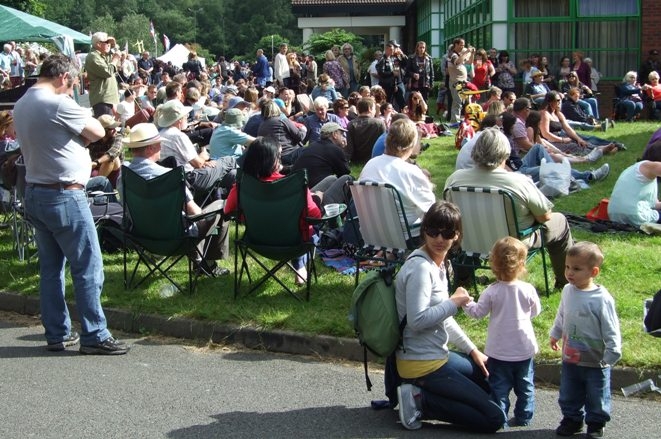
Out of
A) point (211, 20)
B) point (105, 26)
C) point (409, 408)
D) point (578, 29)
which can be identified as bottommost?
point (409, 408)

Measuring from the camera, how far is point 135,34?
102438 mm

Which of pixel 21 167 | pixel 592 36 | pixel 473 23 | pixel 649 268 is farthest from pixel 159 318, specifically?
pixel 473 23

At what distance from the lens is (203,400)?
5.95 m

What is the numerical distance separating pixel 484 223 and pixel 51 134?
129 inches

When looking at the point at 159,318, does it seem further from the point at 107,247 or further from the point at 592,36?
the point at 592,36

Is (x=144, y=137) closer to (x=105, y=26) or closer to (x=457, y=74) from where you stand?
(x=457, y=74)

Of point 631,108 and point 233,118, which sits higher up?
point 233,118

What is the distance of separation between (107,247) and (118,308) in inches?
77.3

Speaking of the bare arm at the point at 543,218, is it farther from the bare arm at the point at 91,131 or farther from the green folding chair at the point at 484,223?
the bare arm at the point at 91,131

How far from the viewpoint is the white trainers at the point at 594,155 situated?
48.1 ft

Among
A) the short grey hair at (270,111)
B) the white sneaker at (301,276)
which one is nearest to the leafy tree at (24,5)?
the short grey hair at (270,111)

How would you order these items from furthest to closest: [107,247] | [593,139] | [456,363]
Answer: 1. [593,139]
2. [107,247]
3. [456,363]

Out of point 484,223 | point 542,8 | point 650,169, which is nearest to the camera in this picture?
point 484,223

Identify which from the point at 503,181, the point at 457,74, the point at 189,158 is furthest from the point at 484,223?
the point at 457,74
